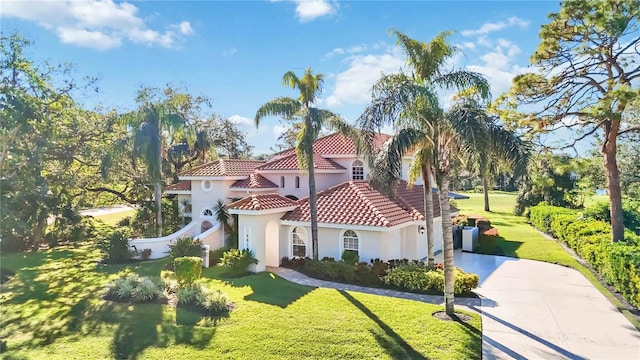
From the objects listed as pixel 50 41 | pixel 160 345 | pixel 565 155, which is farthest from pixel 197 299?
pixel 565 155

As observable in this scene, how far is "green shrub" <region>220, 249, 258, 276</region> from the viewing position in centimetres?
2061

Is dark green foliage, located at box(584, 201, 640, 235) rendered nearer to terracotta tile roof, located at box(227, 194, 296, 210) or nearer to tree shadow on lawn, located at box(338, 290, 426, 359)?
terracotta tile roof, located at box(227, 194, 296, 210)

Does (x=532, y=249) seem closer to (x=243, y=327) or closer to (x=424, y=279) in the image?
(x=424, y=279)

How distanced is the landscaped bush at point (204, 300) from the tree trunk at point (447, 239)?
8222mm

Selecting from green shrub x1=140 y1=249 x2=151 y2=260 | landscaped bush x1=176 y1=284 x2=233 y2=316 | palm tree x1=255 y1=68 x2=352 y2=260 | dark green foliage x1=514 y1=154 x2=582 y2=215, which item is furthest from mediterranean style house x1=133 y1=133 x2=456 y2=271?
dark green foliage x1=514 y1=154 x2=582 y2=215

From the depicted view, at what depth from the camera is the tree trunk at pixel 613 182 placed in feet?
68.5

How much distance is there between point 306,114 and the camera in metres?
20.4

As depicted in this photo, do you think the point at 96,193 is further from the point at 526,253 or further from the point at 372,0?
the point at 526,253

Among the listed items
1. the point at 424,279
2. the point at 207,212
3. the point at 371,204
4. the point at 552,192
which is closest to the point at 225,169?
the point at 207,212

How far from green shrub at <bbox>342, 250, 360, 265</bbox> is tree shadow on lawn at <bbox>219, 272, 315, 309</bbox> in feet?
10.2

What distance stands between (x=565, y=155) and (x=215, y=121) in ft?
122

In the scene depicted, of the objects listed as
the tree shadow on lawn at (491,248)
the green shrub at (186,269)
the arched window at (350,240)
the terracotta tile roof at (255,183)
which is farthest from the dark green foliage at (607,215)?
the green shrub at (186,269)

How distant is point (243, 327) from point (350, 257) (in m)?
8.47

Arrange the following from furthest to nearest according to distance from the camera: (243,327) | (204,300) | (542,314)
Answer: (204,300) < (542,314) < (243,327)
